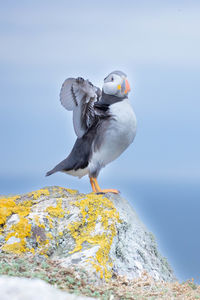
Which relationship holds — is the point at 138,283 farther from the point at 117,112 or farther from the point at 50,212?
the point at 117,112

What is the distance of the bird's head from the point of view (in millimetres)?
6684

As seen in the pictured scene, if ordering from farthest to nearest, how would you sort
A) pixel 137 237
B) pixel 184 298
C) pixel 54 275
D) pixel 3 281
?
pixel 137 237
pixel 184 298
pixel 54 275
pixel 3 281

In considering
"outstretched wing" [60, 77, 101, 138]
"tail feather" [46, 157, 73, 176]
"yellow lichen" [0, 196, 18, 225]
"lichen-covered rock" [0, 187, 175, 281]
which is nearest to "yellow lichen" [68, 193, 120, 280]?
"lichen-covered rock" [0, 187, 175, 281]

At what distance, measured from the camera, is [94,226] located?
233 inches

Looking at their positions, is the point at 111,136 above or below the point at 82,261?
above

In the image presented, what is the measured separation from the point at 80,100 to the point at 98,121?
1.26ft

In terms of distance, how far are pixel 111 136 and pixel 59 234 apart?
1.50 metres

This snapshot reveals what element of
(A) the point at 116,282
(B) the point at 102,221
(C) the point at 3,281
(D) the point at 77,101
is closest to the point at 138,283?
(A) the point at 116,282

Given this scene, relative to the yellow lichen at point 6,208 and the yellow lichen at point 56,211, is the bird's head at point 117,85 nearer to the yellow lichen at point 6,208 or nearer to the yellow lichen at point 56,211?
the yellow lichen at point 56,211

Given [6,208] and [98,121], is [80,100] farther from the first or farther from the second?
[6,208]

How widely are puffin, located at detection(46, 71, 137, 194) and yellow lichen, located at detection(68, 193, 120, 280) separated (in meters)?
0.51

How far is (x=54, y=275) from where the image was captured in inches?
176

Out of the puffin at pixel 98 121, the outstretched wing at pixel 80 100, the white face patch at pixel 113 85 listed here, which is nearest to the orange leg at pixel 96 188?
the puffin at pixel 98 121

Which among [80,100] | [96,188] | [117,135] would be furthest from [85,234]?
[80,100]
